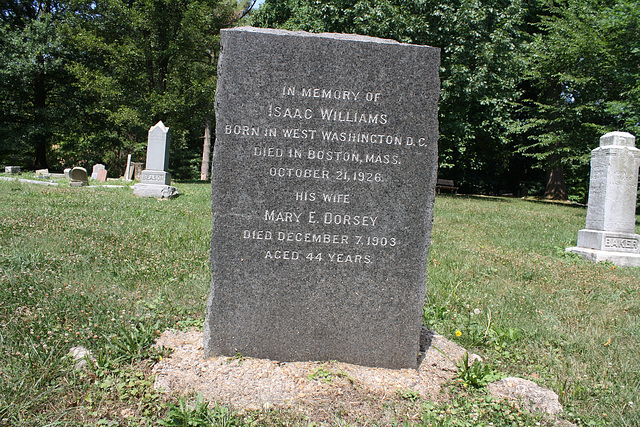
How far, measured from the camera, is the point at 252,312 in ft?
10.6

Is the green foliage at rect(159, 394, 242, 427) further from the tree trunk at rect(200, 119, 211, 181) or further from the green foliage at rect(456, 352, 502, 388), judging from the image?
the tree trunk at rect(200, 119, 211, 181)

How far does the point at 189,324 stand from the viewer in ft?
12.5

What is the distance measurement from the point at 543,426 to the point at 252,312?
6.89 feet

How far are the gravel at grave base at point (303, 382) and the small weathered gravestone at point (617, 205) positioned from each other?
6.34 m

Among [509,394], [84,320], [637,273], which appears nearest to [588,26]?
[637,273]

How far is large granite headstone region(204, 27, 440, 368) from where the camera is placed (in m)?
3.12

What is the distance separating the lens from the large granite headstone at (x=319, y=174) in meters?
3.12

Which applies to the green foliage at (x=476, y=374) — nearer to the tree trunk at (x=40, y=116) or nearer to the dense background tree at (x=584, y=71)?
the dense background tree at (x=584, y=71)

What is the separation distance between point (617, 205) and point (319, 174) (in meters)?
7.55

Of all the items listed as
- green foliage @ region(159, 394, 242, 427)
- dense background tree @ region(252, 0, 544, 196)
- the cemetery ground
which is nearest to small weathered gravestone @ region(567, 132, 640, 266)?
the cemetery ground

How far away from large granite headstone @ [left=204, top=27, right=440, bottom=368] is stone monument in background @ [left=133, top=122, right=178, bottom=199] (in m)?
11.2

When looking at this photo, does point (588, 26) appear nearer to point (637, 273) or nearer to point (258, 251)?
point (637, 273)

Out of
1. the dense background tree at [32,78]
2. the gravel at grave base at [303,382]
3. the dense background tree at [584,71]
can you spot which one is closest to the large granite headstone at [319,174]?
the gravel at grave base at [303,382]

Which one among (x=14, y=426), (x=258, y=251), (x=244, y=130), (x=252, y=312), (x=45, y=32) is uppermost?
(x=45, y=32)
